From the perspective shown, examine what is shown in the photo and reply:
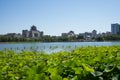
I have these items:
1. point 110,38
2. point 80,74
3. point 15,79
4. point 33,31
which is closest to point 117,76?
point 80,74

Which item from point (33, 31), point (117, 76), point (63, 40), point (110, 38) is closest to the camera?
point (117, 76)

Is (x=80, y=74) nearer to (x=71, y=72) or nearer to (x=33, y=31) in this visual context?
(x=71, y=72)

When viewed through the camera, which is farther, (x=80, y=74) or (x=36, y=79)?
(x=80, y=74)

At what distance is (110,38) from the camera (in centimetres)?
11956

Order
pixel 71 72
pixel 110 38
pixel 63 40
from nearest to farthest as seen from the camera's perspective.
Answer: pixel 71 72 < pixel 110 38 < pixel 63 40

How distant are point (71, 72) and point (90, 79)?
0.34m

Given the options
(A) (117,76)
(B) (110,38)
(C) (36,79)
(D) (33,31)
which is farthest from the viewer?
(D) (33,31)

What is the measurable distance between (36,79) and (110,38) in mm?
120080

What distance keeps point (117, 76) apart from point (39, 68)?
2.00 ft

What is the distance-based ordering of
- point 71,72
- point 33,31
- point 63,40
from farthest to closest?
1. point 33,31
2. point 63,40
3. point 71,72

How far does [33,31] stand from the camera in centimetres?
18525


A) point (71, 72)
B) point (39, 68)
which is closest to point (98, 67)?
point (71, 72)

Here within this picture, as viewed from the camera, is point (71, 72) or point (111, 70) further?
point (71, 72)

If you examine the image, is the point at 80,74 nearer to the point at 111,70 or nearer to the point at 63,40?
the point at 111,70
